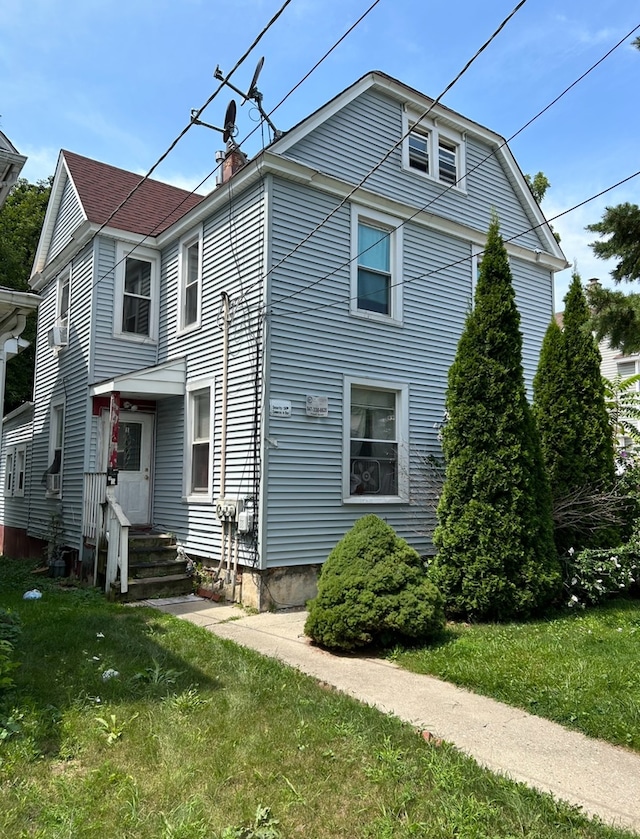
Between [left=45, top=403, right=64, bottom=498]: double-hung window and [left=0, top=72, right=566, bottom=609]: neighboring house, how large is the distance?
5cm

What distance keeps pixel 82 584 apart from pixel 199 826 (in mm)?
7700

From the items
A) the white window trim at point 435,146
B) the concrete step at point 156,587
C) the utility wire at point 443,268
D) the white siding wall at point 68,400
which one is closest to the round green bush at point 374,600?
the concrete step at point 156,587

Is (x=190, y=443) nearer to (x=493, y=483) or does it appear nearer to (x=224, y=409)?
(x=224, y=409)

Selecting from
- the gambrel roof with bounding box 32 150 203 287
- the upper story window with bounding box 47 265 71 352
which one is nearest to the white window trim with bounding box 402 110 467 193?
the gambrel roof with bounding box 32 150 203 287

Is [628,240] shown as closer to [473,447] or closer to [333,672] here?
[473,447]

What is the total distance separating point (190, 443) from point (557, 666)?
6.62 meters

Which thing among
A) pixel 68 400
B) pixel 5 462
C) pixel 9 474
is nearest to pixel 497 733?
pixel 68 400

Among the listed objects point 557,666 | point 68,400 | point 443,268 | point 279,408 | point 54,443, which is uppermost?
point 443,268

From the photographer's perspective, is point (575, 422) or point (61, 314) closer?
point (575, 422)

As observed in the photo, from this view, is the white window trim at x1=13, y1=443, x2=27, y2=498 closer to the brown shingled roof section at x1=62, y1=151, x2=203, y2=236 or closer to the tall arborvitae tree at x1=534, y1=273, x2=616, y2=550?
the brown shingled roof section at x1=62, y1=151, x2=203, y2=236

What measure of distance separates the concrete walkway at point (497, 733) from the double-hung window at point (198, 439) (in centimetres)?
380

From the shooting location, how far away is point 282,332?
8797mm

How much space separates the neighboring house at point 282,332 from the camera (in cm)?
874

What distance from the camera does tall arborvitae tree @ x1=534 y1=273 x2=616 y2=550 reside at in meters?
8.59
